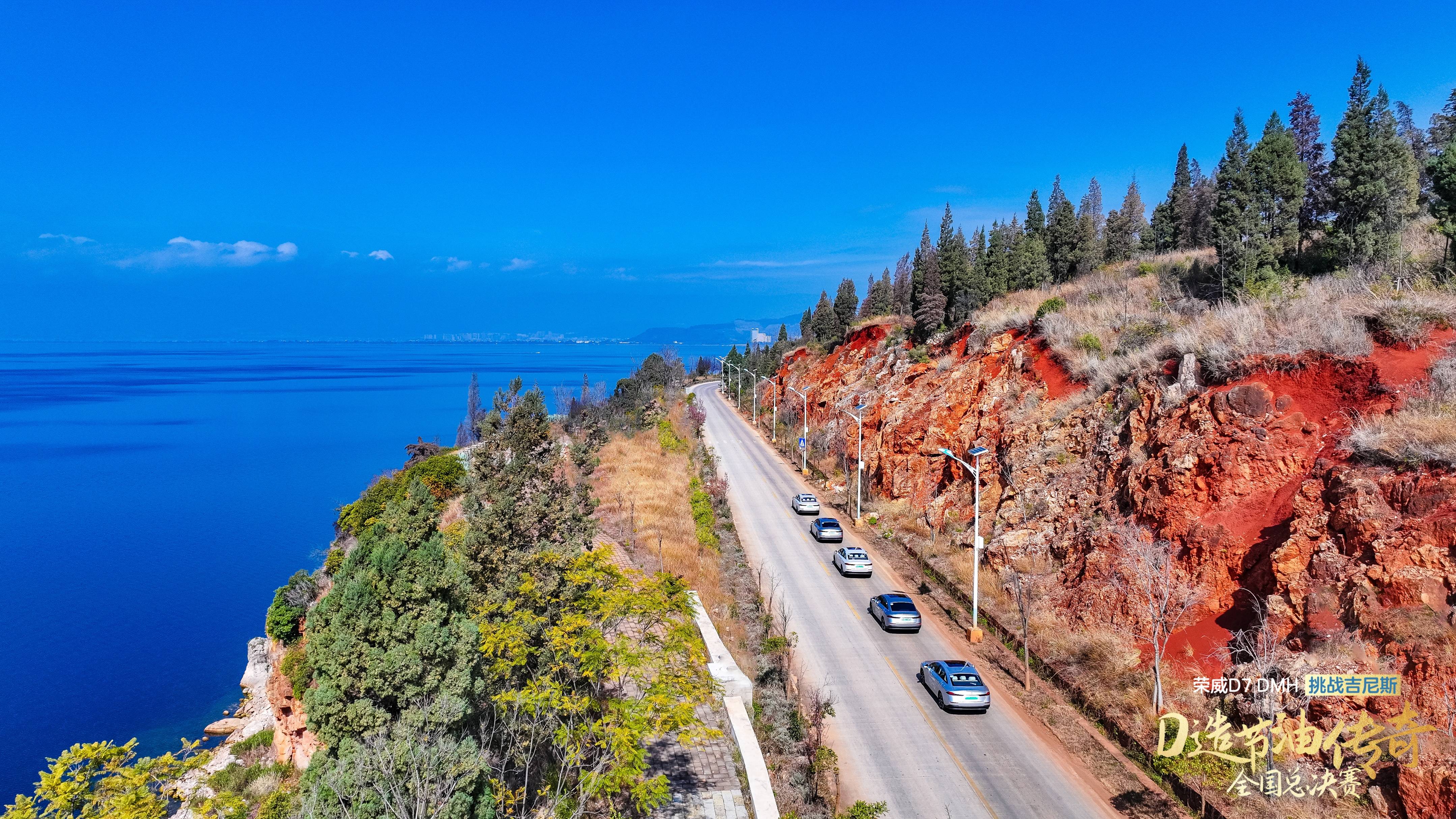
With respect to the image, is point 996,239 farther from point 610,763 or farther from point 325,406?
point 325,406

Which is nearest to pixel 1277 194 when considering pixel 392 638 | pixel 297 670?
pixel 392 638

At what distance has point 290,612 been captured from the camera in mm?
31062

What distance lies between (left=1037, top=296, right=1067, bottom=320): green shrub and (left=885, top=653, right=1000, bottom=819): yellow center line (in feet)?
91.4

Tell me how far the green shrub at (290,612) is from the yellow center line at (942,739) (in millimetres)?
24502

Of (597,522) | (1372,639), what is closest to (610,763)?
(597,522)

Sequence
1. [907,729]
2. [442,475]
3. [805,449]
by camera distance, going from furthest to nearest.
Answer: [805,449]
[442,475]
[907,729]

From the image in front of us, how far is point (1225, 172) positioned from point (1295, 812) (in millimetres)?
37772

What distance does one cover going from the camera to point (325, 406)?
493ft

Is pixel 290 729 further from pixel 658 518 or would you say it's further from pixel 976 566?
pixel 976 566

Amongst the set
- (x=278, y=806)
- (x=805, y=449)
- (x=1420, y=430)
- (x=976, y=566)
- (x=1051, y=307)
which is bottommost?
(x=278, y=806)

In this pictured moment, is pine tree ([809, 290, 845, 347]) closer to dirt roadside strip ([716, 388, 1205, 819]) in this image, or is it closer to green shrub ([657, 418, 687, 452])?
green shrub ([657, 418, 687, 452])

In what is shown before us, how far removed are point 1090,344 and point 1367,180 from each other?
1357 cm

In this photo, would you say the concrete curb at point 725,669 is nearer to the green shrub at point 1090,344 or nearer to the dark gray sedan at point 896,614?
the dark gray sedan at point 896,614

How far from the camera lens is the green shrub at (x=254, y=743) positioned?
26.7 meters
